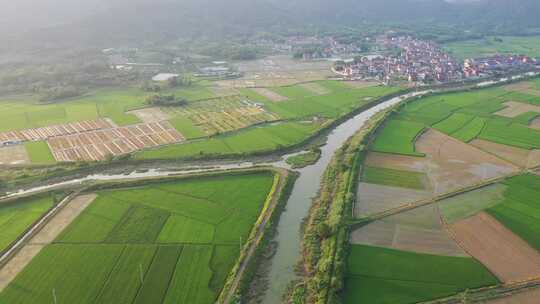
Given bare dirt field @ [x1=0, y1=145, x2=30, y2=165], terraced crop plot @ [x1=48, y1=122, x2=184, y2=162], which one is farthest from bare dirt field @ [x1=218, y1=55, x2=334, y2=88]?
bare dirt field @ [x1=0, y1=145, x2=30, y2=165]

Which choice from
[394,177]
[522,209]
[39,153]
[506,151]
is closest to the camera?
[522,209]

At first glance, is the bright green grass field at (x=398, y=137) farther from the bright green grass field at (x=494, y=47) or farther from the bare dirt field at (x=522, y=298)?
the bright green grass field at (x=494, y=47)

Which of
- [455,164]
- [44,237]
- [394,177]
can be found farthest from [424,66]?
[44,237]

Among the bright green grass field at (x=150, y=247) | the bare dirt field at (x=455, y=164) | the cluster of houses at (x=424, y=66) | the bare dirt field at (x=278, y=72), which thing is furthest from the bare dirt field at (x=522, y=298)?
the cluster of houses at (x=424, y=66)

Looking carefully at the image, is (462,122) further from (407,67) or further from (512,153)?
(407,67)

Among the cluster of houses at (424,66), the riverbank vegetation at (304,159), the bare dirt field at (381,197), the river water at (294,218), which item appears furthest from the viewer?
the cluster of houses at (424,66)

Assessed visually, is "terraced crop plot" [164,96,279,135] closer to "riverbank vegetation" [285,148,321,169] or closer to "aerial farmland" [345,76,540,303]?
"riverbank vegetation" [285,148,321,169]

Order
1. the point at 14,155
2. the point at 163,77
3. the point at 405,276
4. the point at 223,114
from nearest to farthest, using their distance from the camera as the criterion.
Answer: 1. the point at 405,276
2. the point at 14,155
3. the point at 223,114
4. the point at 163,77
